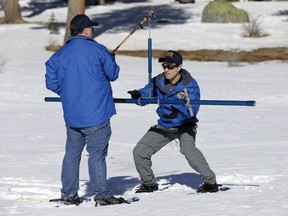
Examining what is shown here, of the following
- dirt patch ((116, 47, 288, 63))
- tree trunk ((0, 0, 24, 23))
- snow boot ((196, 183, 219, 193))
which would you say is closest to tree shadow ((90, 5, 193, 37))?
tree trunk ((0, 0, 24, 23))

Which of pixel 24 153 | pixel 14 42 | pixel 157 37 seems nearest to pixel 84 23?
pixel 24 153

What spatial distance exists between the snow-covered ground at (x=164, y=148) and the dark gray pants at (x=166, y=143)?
211 millimetres

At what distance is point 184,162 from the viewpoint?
35.2ft

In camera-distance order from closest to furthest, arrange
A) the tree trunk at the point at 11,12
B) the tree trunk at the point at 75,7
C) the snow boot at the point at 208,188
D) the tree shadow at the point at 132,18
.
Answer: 1. the snow boot at the point at 208,188
2. the tree trunk at the point at 75,7
3. the tree shadow at the point at 132,18
4. the tree trunk at the point at 11,12

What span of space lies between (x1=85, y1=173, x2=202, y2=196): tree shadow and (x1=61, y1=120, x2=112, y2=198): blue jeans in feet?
2.10

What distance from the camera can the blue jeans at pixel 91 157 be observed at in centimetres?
791

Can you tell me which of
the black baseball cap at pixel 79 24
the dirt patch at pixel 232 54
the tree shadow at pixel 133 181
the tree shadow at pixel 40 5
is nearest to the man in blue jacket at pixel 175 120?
the tree shadow at pixel 133 181

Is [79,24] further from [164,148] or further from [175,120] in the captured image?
[164,148]

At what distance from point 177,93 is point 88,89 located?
0.90 m

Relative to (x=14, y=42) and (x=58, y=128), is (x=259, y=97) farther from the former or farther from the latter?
(x=14, y=42)

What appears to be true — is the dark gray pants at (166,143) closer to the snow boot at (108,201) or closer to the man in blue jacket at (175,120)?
the man in blue jacket at (175,120)

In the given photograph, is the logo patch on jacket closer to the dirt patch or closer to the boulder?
the dirt patch

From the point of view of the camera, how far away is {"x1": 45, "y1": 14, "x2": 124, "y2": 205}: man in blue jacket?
7824 mm

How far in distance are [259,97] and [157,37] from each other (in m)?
13.9
